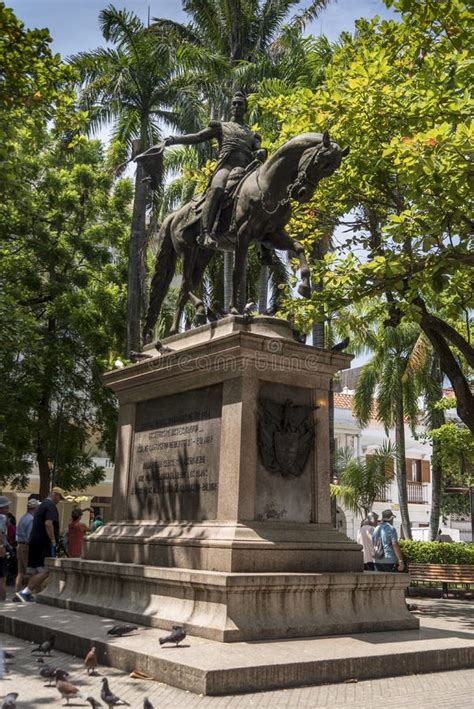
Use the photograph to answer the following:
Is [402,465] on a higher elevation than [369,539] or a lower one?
higher

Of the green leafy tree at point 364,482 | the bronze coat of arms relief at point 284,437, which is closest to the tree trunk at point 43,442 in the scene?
the green leafy tree at point 364,482

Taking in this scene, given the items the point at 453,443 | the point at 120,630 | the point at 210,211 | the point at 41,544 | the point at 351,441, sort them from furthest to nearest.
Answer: the point at 351,441 → the point at 453,443 → the point at 41,544 → the point at 210,211 → the point at 120,630

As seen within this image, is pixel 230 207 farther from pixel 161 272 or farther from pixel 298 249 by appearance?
pixel 161 272

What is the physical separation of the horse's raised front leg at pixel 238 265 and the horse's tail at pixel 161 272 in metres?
2.11

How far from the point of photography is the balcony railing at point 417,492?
168ft

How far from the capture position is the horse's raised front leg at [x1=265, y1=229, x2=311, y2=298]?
9.38 meters

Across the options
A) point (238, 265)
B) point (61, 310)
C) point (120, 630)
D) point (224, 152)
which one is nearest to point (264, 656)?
point (120, 630)

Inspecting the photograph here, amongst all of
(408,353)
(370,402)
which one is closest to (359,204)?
(408,353)

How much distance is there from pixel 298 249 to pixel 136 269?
12658mm

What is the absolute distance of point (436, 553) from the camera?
22797 mm

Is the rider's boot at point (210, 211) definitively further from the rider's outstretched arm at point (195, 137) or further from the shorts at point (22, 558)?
the shorts at point (22, 558)

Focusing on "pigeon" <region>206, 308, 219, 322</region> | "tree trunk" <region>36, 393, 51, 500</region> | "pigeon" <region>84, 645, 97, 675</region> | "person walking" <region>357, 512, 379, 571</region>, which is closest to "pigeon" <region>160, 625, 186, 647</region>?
"pigeon" <region>84, 645, 97, 675</region>

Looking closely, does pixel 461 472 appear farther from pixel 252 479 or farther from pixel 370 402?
pixel 252 479

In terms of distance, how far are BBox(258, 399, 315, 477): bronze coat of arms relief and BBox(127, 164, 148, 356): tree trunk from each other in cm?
1209
